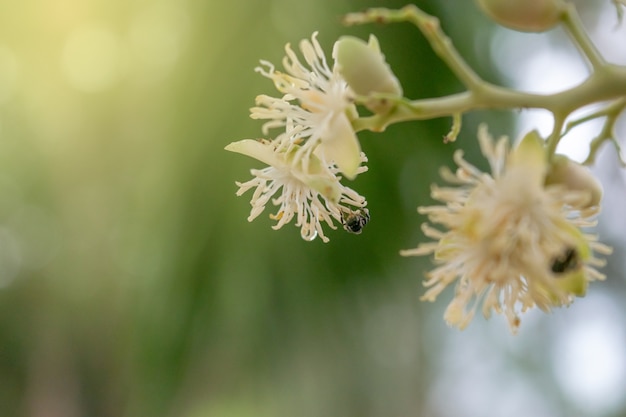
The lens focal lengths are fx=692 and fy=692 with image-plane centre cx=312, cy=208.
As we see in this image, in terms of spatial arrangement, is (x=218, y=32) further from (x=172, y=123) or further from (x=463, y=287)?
(x=463, y=287)

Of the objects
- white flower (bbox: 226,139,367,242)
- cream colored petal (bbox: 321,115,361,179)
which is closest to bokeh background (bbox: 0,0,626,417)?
white flower (bbox: 226,139,367,242)

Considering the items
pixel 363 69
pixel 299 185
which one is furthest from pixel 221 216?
pixel 363 69

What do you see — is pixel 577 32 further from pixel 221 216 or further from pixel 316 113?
pixel 221 216

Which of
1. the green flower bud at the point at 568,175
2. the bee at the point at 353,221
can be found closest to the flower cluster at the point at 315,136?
the bee at the point at 353,221

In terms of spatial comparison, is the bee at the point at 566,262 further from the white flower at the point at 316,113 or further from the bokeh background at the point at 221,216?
the bokeh background at the point at 221,216

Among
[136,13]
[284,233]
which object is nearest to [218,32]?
[136,13]

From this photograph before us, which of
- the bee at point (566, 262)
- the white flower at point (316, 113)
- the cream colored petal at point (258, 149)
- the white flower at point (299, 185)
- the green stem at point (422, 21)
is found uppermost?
the green stem at point (422, 21)

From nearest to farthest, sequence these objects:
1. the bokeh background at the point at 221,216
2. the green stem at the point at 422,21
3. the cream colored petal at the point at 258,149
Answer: the green stem at the point at 422,21 < the cream colored petal at the point at 258,149 < the bokeh background at the point at 221,216
